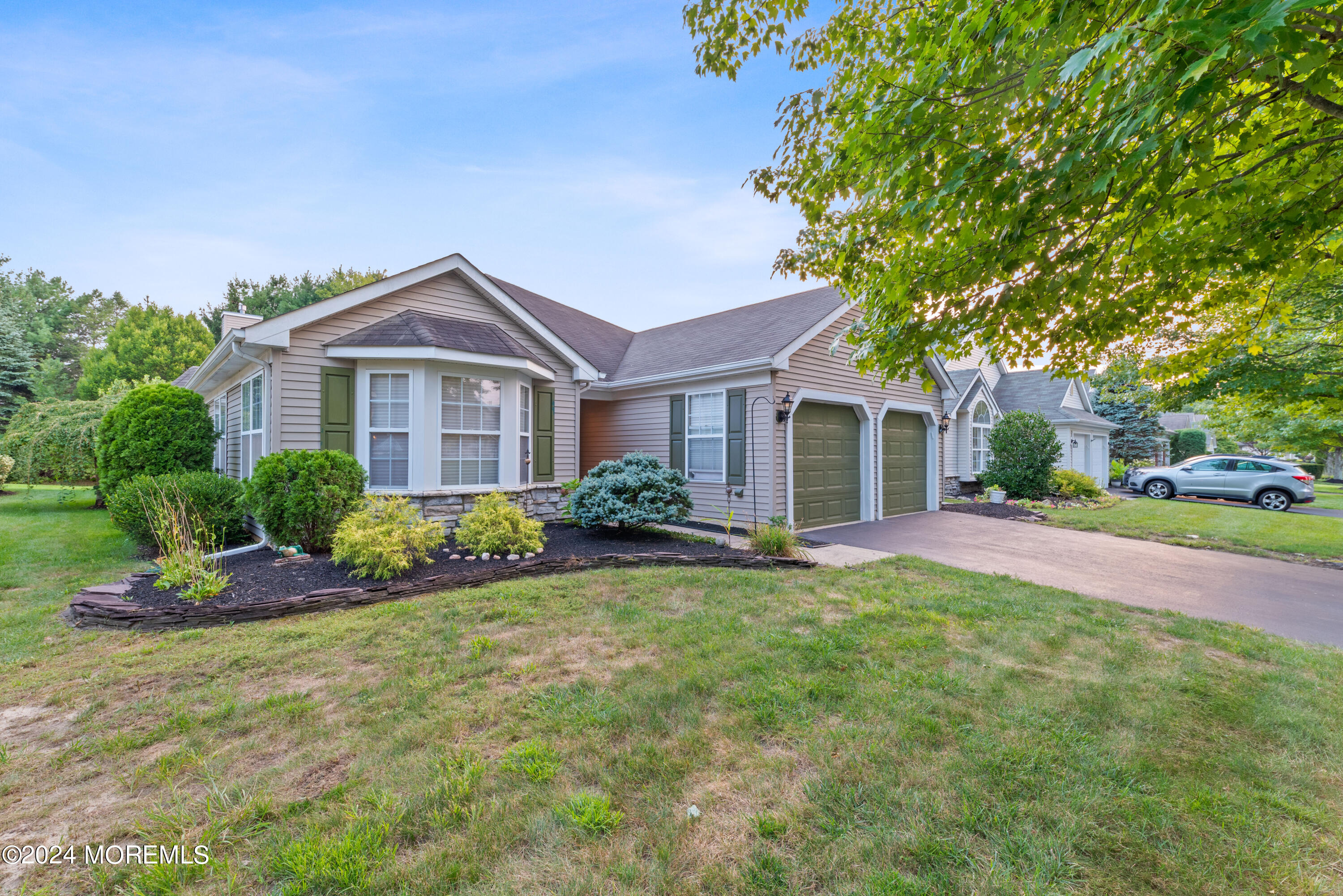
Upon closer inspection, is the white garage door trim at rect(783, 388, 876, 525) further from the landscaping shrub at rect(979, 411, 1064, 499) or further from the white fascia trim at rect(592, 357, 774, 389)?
the landscaping shrub at rect(979, 411, 1064, 499)

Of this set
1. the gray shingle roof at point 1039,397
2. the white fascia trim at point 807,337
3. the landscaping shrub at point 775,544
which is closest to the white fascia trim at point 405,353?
the white fascia trim at point 807,337

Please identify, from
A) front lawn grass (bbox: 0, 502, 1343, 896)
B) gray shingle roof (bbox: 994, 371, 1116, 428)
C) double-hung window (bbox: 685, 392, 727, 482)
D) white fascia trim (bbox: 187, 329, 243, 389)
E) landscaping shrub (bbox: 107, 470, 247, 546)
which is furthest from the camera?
gray shingle roof (bbox: 994, 371, 1116, 428)

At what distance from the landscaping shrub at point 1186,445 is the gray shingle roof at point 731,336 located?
30.1 metres

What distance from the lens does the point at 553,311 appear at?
14969 millimetres

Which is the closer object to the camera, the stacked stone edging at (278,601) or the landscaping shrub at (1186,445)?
the stacked stone edging at (278,601)

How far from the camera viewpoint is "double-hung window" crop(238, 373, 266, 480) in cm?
797

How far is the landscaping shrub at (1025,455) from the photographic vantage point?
→ 1496cm

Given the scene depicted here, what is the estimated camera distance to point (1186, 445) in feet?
94.4

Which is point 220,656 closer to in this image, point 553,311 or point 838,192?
point 838,192

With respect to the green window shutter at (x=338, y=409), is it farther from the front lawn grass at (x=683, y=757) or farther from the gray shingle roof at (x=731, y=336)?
the gray shingle roof at (x=731, y=336)

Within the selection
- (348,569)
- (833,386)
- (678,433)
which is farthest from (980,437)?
(348,569)

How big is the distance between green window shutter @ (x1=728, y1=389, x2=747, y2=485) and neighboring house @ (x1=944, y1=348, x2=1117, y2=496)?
684 centimetres

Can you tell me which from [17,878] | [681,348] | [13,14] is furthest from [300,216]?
[17,878]

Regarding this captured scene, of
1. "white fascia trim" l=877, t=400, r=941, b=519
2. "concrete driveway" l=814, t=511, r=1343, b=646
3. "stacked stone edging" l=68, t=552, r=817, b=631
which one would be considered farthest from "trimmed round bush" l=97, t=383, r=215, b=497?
"white fascia trim" l=877, t=400, r=941, b=519
